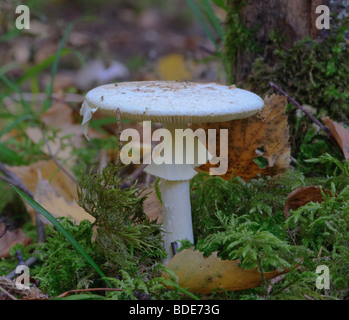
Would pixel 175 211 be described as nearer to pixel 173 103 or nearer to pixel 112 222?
pixel 112 222

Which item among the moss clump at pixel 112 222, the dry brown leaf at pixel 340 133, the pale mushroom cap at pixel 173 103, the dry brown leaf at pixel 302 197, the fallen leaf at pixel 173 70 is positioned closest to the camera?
the pale mushroom cap at pixel 173 103

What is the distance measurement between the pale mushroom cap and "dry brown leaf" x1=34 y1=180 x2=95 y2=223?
58 cm

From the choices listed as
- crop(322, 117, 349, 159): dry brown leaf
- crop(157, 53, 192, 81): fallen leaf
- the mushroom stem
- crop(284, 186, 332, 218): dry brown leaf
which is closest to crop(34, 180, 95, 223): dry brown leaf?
the mushroom stem

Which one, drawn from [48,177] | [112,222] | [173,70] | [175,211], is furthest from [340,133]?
[173,70]

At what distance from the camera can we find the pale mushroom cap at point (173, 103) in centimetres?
123

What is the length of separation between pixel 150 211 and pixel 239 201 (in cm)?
45

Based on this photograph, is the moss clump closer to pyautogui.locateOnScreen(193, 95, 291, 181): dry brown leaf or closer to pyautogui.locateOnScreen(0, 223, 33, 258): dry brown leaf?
pyautogui.locateOnScreen(193, 95, 291, 181): dry brown leaf

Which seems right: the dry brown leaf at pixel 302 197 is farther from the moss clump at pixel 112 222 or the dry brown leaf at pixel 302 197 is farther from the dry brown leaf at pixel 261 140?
the moss clump at pixel 112 222

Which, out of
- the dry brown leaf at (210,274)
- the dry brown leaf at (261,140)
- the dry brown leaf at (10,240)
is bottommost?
the dry brown leaf at (10,240)

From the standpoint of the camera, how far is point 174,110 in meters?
1.22

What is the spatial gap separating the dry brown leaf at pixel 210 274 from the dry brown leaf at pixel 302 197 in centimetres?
37

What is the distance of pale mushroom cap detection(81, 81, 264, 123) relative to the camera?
1229 mm

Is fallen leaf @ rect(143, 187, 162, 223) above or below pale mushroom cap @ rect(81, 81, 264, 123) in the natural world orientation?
below

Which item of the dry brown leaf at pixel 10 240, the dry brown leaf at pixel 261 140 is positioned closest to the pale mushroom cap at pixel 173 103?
the dry brown leaf at pixel 261 140
